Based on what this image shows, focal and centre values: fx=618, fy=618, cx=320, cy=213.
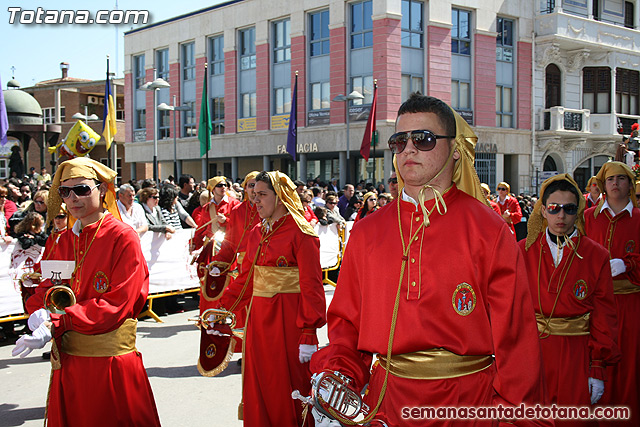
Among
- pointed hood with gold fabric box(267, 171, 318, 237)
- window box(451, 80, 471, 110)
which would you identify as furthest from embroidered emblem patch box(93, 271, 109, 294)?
window box(451, 80, 471, 110)

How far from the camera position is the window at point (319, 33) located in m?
28.0

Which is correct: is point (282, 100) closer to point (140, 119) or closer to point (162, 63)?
point (162, 63)

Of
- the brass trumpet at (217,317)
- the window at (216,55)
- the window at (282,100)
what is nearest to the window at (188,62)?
the window at (216,55)

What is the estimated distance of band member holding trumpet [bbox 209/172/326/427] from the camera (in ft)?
15.8

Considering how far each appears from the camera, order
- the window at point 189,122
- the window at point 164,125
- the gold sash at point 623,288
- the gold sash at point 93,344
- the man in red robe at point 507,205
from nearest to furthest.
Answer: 1. the gold sash at point 93,344
2. the gold sash at point 623,288
3. the man in red robe at point 507,205
4. the window at point 189,122
5. the window at point 164,125

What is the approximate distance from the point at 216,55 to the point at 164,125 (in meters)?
5.83

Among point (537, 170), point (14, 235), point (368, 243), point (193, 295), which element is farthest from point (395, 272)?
point (537, 170)

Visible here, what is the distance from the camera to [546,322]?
4.36 meters

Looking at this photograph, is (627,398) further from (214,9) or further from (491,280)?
(214,9)

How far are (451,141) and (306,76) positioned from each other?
26636 mm

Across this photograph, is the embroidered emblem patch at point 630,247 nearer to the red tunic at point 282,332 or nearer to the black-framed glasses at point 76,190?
the red tunic at point 282,332

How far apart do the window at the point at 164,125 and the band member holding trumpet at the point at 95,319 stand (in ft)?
108

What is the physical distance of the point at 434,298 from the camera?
2.54 m

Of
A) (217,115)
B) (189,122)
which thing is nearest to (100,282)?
(217,115)
